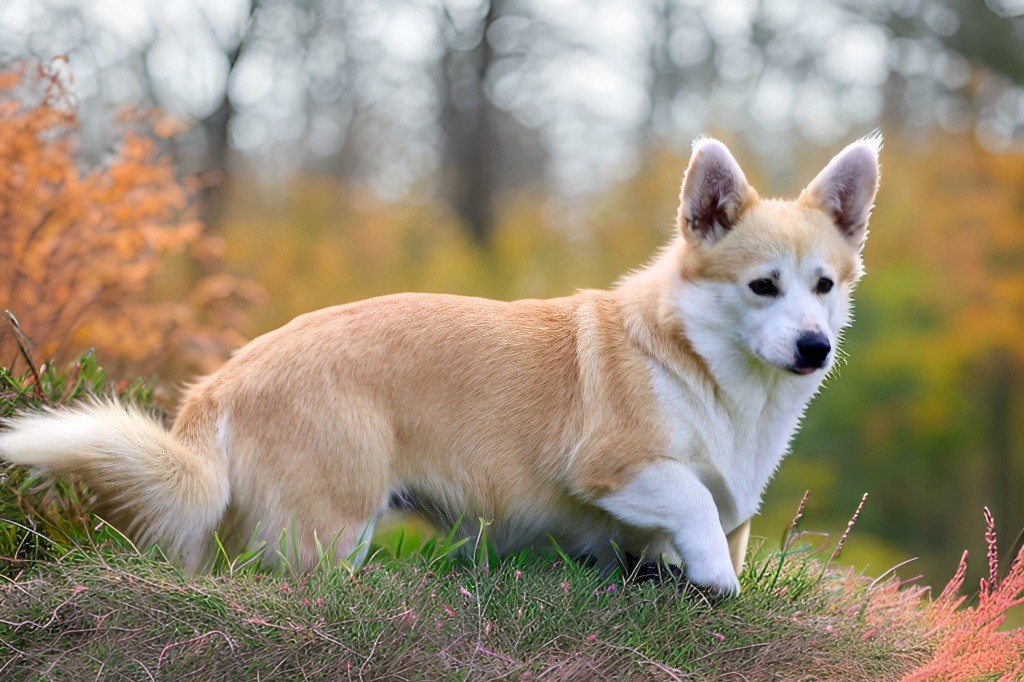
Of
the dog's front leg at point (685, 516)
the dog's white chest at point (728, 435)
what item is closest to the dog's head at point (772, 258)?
the dog's white chest at point (728, 435)

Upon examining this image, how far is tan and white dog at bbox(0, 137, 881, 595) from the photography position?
3.42 metres

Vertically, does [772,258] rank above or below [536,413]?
above

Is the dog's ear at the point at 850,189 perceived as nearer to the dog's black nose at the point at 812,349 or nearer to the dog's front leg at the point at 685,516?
the dog's black nose at the point at 812,349

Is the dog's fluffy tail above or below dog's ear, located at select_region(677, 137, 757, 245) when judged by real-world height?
below

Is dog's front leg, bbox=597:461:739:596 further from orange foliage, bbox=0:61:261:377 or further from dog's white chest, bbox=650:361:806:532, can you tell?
orange foliage, bbox=0:61:261:377

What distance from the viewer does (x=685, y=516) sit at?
3.46m

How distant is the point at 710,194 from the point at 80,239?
3.76 metres

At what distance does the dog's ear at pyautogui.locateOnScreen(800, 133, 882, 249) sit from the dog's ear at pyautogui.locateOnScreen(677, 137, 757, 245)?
0.98 ft

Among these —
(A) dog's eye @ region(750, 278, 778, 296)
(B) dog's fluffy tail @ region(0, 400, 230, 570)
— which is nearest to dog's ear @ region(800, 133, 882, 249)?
(A) dog's eye @ region(750, 278, 778, 296)

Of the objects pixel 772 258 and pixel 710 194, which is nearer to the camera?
pixel 772 258

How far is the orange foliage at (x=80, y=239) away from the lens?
5258mm

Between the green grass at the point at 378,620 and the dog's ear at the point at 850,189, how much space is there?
1495 millimetres

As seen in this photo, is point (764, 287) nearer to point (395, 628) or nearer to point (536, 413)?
point (536, 413)

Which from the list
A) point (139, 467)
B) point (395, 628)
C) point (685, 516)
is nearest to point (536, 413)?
point (685, 516)
